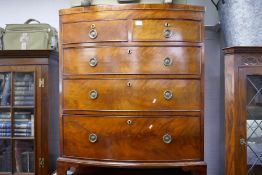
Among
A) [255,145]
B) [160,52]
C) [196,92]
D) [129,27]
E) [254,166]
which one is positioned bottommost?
[254,166]

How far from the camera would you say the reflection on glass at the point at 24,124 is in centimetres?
217

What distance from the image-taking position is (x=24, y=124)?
2176 millimetres

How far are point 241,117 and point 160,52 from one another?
0.63 meters

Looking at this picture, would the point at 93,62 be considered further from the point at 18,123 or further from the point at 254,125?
the point at 254,125

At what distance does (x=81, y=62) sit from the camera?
6.12 feet

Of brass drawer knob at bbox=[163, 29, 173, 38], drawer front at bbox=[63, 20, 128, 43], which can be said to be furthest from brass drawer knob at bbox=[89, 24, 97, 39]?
brass drawer knob at bbox=[163, 29, 173, 38]

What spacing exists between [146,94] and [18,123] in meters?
1.03

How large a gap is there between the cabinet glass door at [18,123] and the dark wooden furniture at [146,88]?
570 millimetres

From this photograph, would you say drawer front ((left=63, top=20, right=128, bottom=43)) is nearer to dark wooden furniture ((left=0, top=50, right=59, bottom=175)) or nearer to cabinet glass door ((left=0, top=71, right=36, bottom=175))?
dark wooden furniture ((left=0, top=50, right=59, bottom=175))

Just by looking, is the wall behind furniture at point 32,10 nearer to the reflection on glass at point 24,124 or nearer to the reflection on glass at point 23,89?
the reflection on glass at point 23,89

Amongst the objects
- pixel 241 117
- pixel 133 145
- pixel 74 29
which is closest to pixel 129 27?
pixel 74 29

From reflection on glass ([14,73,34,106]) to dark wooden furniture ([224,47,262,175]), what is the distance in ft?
4.54

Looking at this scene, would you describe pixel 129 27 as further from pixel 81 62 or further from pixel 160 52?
pixel 81 62

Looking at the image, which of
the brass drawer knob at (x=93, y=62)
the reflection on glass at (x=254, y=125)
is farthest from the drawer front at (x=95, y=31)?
the reflection on glass at (x=254, y=125)
